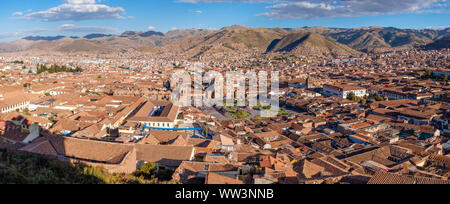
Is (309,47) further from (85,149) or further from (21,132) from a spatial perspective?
(85,149)

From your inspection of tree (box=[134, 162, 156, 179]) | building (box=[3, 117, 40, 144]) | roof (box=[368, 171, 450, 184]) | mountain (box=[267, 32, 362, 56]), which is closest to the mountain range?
mountain (box=[267, 32, 362, 56])

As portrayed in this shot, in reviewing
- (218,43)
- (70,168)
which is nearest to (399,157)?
(70,168)

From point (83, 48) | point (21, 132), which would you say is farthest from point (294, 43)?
point (21, 132)

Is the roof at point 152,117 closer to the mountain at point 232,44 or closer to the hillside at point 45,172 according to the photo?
the hillside at point 45,172

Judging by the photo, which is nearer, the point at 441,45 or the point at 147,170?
the point at 147,170

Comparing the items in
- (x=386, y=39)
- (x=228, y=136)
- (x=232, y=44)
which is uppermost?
(x=386, y=39)

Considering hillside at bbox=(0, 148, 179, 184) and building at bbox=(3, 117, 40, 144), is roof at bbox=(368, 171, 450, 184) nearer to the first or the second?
hillside at bbox=(0, 148, 179, 184)
